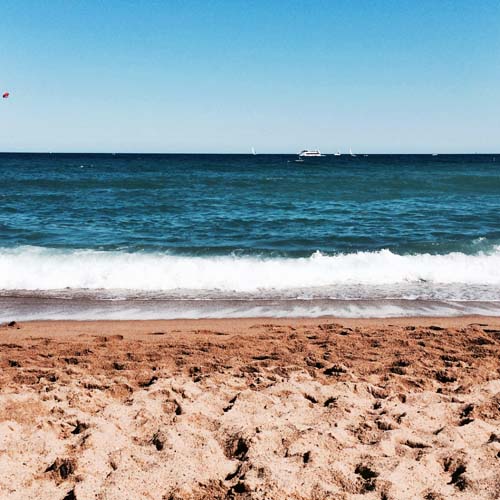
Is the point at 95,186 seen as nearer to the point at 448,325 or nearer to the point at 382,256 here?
the point at 382,256

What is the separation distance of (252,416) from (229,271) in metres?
7.95

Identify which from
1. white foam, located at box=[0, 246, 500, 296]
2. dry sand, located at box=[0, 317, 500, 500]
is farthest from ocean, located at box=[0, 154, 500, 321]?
dry sand, located at box=[0, 317, 500, 500]

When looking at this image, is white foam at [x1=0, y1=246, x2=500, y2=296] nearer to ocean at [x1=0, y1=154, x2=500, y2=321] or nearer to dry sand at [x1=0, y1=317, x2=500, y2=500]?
Result: ocean at [x1=0, y1=154, x2=500, y2=321]

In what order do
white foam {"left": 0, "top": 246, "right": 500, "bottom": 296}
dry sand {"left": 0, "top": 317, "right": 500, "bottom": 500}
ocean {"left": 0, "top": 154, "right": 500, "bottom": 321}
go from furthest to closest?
1. white foam {"left": 0, "top": 246, "right": 500, "bottom": 296}
2. ocean {"left": 0, "top": 154, "right": 500, "bottom": 321}
3. dry sand {"left": 0, "top": 317, "right": 500, "bottom": 500}

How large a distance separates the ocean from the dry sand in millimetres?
2589

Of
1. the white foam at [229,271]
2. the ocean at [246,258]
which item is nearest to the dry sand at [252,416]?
the ocean at [246,258]

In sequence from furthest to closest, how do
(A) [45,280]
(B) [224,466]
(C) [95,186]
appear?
1. (C) [95,186]
2. (A) [45,280]
3. (B) [224,466]

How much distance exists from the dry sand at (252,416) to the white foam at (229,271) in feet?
13.5

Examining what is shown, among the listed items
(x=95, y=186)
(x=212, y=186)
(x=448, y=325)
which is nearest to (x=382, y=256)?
(x=448, y=325)

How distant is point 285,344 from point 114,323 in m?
3.26

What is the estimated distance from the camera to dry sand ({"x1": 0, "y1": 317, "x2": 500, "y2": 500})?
3570 mm

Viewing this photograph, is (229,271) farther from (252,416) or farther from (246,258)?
(252,416)

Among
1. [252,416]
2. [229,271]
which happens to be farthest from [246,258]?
[252,416]

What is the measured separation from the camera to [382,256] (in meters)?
13.5
